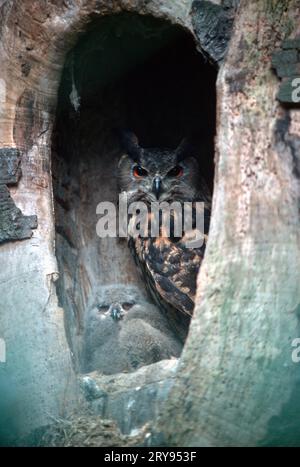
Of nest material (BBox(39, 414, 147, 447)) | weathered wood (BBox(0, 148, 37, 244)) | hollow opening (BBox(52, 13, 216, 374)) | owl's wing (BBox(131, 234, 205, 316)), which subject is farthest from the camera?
owl's wing (BBox(131, 234, 205, 316))

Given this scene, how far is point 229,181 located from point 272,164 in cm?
18

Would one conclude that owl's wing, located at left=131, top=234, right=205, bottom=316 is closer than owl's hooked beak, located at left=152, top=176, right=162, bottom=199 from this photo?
Yes

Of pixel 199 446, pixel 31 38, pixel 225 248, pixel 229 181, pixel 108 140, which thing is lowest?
pixel 199 446

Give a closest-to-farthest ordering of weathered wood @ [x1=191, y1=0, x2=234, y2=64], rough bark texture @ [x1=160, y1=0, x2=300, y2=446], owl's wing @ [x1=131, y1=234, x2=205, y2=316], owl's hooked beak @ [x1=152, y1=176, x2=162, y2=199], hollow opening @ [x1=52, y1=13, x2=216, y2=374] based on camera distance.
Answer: rough bark texture @ [x1=160, y1=0, x2=300, y2=446]
weathered wood @ [x1=191, y1=0, x2=234, y2=64]
hollow opening @ [x1=52, y1=13, x2=216, y2=374]
owl's wing @ [x1=131, y1=234, x2=205, y2=316]
owl's hooked beak @ [x1=152, y1=176, x2=162, y2=199]

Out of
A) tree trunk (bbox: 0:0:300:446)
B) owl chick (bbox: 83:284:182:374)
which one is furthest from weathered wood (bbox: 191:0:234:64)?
owl chick (bbox: 83:284:182:374)

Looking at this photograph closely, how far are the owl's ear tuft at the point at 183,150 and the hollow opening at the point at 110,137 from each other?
0.31ft

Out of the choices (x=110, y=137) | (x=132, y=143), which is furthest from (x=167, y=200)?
(x=110, y=137)

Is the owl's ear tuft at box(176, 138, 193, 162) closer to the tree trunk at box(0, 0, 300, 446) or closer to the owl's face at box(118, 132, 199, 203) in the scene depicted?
the owl's face at box(118, 132, 199, 203)

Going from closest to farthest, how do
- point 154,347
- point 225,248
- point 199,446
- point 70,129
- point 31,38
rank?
point 199,446 < point 225,248 < point 31,38 < point 154,347 < point 70,129

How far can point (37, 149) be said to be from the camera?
349cm

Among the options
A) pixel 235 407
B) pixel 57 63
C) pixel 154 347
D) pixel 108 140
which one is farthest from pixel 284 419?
pixel 108 140

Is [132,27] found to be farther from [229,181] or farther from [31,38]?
[229,181]

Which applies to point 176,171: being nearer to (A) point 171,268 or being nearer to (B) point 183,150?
(B) point 183,150

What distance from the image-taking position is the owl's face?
4223mm
